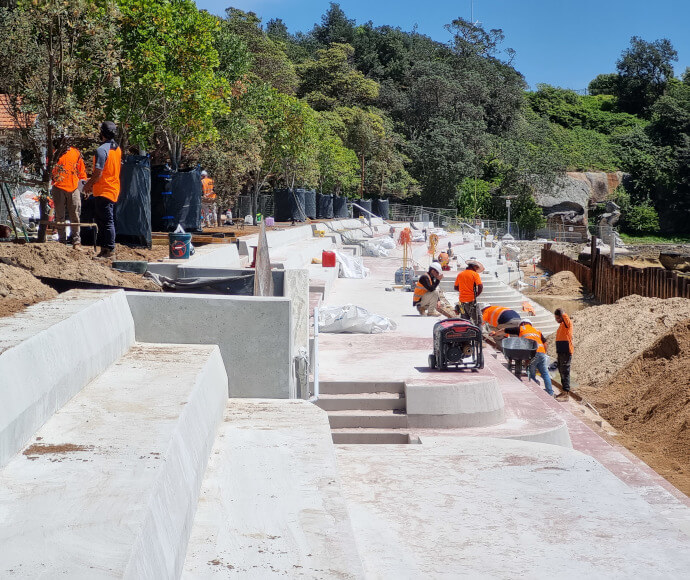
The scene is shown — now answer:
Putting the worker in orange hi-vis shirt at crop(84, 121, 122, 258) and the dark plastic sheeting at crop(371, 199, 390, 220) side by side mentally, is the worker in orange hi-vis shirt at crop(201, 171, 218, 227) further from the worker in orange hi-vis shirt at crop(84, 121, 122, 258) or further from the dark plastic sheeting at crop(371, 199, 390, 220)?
A: the dark plastic sheeting at crop(371, 199, 390, 220)

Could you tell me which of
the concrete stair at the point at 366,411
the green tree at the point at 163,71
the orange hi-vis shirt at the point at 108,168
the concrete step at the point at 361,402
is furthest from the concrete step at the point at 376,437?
the green tree at the point at 163,71

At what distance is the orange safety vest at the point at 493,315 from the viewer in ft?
56.0

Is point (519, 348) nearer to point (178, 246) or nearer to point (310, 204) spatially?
point (178, 246)

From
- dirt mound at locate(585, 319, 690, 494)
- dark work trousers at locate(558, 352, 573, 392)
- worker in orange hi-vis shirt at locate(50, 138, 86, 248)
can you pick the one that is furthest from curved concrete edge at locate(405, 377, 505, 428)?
dark work trousers at locate(558, 352, 573, 392)

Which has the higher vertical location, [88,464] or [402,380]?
[88,464]

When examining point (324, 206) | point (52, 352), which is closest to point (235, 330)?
point (52, 352)

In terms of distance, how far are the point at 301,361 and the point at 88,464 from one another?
18.2 feet

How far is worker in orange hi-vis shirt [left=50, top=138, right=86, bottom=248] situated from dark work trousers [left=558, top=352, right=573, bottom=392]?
28.7 feet

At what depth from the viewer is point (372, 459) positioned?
7523 mm

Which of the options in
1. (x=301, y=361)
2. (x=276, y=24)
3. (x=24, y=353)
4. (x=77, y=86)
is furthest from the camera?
(x=276, y=24)

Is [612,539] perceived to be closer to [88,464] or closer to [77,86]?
[88,464]

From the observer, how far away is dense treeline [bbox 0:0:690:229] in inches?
461

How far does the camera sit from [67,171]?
33.9ft

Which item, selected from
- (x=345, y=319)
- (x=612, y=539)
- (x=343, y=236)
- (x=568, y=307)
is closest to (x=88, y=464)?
(x=612, y=539)
